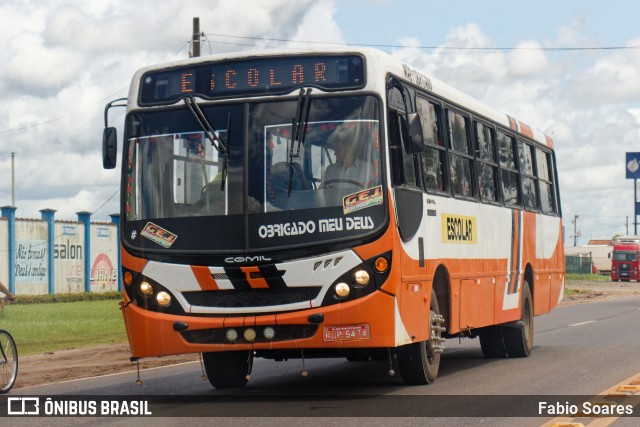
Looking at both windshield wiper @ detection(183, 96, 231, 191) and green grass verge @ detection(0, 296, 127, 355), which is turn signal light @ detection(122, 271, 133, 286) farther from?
green grass verge @ detection(0, 296, 127, 355)

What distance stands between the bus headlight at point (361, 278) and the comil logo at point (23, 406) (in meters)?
3.22

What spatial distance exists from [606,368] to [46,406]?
274 inches

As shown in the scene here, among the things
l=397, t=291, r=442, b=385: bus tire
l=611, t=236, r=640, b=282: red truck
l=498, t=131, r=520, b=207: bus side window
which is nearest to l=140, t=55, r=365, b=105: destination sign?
l=397, t=291, r=442, b=385: bus tire

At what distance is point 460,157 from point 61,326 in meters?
17.3

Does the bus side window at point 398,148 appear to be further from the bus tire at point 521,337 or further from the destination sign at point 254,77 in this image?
the bus tire at point 521,337

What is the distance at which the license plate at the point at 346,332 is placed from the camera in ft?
36.1

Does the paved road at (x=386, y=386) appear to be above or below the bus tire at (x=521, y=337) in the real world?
below

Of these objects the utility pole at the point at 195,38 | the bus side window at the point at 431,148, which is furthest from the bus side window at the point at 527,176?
the utility pole at the point at 195,38

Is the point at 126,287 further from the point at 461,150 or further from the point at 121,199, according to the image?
the point at 461,150

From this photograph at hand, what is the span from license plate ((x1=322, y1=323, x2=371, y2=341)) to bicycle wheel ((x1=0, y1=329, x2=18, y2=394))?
4194mm

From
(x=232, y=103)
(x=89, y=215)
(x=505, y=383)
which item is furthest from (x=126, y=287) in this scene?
(x=89, y=215)

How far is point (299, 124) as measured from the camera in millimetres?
11305

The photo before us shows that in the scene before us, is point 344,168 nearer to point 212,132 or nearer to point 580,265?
point 212,132

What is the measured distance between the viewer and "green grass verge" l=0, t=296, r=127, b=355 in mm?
23391
